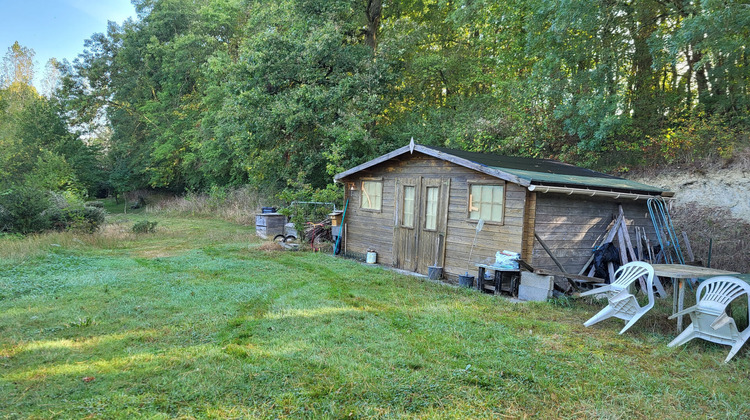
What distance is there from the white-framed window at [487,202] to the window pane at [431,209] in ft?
3.49

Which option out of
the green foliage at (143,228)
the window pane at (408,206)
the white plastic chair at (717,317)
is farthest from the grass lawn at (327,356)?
the green foliage at (143,228)

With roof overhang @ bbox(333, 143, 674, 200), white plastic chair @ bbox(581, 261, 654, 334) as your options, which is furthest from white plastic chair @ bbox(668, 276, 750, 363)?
roof overhang @ bbox(333, 143, 674, 200)

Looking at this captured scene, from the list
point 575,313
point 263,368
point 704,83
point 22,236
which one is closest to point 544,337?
point 575,313

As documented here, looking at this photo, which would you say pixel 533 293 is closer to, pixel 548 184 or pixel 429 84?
pixel 548 184

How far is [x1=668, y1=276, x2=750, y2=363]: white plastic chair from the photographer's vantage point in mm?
4827

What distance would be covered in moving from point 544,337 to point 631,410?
1.81 metres

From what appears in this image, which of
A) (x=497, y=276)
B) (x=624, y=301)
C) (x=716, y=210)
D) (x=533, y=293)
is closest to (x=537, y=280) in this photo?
(x=533, y=293)

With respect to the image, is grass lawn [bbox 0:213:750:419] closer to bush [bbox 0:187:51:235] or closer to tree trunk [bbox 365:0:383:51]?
bush [bbox 0:187:51:235]

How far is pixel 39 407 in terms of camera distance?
3.39 m

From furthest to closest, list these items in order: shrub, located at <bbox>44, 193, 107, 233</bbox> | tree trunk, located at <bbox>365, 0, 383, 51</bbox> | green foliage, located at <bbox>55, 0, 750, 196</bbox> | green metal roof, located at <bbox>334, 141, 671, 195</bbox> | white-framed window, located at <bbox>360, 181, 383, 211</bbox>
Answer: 1. tree trunk, located at <bbox>365, 0, 383, 51</bbox>
2. shrub, located at <bbox>44, 193, 107, 233</bbox>
3. green foliage, located at <bbox>55, 0, 750, 196</bbox>
4. white-framed window, located at <bbox>360, 181, 383, 211</bbox>
5. green metal roof, located at <bbox>334, 141, 671, 195</bbox>

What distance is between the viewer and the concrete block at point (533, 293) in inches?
296

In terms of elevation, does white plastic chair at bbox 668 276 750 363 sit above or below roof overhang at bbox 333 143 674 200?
below

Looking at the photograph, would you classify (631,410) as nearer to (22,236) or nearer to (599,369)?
(599,369)

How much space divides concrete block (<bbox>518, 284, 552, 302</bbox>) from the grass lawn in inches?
8.3
